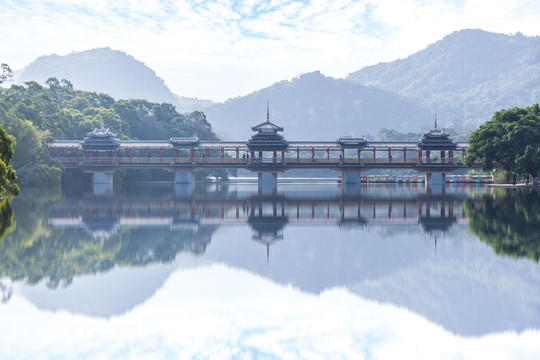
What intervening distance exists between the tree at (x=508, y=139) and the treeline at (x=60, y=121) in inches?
1621

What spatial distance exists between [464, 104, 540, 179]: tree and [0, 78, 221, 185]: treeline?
1621 inches

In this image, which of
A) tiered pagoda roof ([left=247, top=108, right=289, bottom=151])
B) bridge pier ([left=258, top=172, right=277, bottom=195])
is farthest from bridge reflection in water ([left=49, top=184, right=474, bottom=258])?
tiered pagoda roof ([left=247, top=108, right=289, bottom=151])

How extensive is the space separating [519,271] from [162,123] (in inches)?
3278

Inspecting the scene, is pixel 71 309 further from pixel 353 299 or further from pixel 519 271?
pixel 519 271

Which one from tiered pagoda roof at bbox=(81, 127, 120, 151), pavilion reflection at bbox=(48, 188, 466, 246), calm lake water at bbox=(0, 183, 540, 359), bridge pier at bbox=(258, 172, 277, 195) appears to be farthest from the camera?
tiered pagoda roof at bbox=(81, 127, 120, 151)

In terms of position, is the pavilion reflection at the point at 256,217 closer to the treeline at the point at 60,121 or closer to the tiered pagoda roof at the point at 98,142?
the treeline at the point at 60,121

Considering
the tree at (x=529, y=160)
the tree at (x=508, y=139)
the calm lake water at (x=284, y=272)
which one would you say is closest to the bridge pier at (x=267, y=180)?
the tree at (x=508, y=139)

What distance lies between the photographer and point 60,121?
216ft

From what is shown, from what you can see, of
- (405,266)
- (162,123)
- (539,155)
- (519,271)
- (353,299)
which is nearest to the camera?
(353,299)

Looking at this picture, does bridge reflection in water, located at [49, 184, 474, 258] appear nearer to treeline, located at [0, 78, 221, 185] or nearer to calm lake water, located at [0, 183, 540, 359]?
calm lake water, located at [0, 183, 540, 359]

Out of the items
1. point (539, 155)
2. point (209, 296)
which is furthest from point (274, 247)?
point (539, 155)

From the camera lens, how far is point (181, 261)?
1541cm

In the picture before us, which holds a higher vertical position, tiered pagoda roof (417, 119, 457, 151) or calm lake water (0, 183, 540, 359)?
tiered pagoda roof (417, 119, 457, 151)

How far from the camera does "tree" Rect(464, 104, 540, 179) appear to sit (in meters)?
47.4
